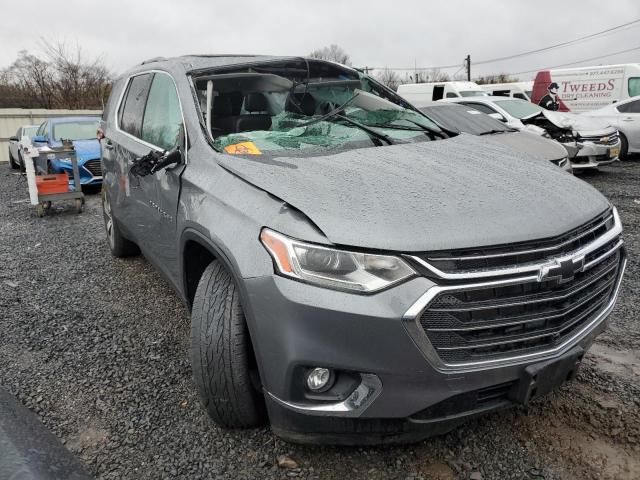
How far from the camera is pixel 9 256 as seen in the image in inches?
215

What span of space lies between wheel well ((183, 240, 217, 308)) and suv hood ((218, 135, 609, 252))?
18.3 inches

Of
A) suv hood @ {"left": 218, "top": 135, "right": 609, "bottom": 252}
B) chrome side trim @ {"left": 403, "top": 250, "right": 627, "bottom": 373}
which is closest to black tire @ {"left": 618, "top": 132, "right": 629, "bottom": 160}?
suv hood @ {"left": 218, "top": 135, "right": 609, "bottom": 252}

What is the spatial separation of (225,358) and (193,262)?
713 mm

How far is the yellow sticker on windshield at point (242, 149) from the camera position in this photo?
2.47 metres

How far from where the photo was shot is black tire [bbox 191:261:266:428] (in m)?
2.03

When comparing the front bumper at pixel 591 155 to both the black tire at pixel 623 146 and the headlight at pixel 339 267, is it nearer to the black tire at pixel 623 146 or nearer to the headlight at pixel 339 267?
the black tire at pixel 623 146

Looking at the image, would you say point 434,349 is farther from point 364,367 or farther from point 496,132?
point 496,132

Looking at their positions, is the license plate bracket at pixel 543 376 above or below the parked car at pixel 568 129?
below

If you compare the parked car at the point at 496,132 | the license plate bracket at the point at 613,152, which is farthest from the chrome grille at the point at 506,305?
the license plate bracket at the point at 613,152

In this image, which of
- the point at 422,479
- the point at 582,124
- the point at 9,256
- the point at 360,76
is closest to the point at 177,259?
the point at 422,479

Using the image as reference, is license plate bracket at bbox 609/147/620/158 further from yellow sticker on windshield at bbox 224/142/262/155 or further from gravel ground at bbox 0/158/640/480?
yellow sticker on windshield at bbox 224/142/262/155

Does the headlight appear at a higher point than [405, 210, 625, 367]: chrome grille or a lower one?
higher

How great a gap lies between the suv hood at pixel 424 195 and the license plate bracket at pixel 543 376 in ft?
1.52

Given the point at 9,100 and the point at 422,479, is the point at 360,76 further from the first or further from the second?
the point at 9,100
